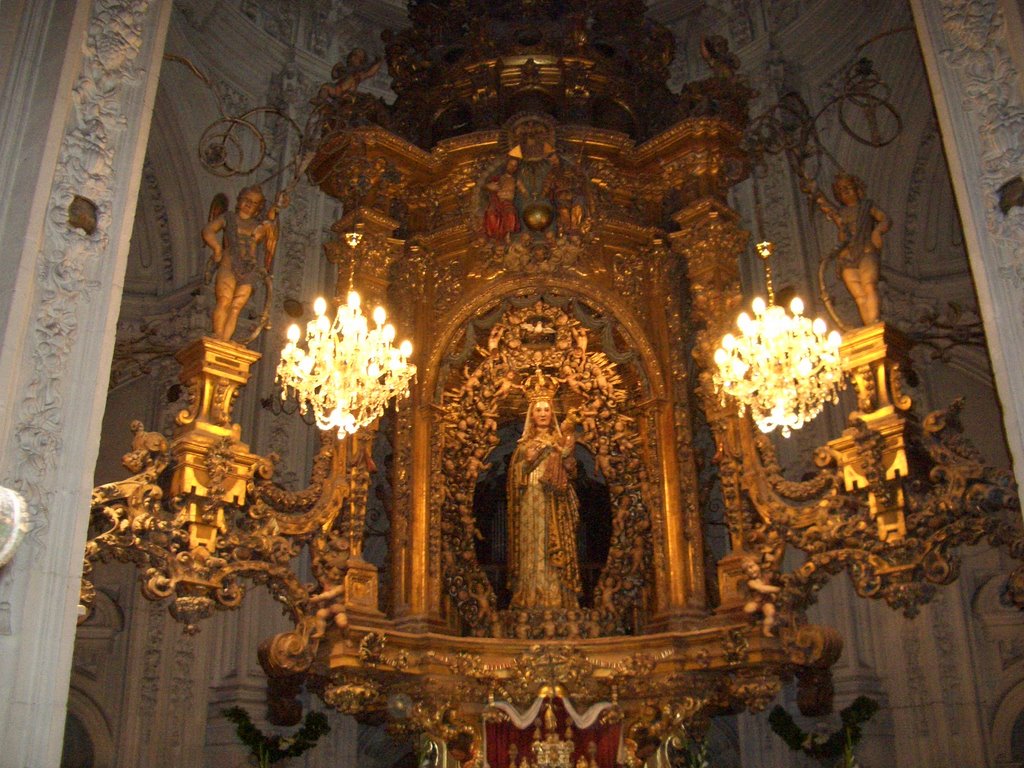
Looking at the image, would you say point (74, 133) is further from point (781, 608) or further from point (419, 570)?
point (781, 608)

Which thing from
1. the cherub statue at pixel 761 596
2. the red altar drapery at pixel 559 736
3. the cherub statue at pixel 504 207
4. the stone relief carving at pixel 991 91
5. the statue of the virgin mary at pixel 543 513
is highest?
the cherub statue at pixel 504 207

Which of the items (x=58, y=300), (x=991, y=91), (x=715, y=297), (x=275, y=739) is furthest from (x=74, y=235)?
(x=715, y=297)

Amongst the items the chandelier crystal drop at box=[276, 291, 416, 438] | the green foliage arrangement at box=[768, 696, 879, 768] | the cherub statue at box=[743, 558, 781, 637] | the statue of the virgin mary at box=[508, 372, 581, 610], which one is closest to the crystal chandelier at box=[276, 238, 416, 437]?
the chandelier crystal drop at box=[276, 291, 416, 438]

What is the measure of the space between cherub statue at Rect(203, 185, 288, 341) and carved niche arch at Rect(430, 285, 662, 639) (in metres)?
2.21

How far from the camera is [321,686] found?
986 cm

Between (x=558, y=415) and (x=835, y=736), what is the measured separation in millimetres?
4135

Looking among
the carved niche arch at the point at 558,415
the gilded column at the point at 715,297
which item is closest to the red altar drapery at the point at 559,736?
the carved niche arch at the point at 558,415

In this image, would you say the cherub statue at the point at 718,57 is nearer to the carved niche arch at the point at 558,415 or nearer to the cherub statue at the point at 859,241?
the cherub statue at the point at 859,241

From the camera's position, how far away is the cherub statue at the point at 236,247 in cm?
961

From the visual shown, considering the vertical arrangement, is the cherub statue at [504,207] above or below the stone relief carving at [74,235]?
above

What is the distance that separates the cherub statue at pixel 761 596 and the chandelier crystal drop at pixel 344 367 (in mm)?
3455

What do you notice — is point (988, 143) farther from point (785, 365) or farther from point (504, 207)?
point (504, 207)

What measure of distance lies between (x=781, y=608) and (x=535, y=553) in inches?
97.3

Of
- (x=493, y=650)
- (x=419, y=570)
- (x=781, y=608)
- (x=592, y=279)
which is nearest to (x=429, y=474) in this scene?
(x=419, y=570)
